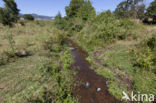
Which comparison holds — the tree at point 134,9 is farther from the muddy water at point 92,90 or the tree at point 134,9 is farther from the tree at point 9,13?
the tree at point 9,13

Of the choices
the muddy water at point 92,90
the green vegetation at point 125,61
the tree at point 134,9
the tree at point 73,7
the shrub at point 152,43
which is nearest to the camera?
the muddy water at point 92,90

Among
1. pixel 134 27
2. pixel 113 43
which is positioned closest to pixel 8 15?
pixel 113 43

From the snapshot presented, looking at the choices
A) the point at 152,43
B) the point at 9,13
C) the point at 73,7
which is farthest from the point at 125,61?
the point at 9,13

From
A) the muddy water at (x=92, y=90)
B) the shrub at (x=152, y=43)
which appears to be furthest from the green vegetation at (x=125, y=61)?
the muddy water at (x=92, y=90)

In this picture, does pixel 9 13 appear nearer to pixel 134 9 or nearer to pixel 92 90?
pixel 92 90

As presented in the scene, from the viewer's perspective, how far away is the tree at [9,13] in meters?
14.3

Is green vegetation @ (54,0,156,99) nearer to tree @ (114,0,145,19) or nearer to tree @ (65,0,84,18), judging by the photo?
tree @ (114,0,145,19)

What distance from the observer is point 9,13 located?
15250mm

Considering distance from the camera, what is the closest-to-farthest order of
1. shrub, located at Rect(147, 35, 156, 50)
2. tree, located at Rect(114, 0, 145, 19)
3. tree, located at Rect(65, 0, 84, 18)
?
shrub, located at Rect(147, 35, 156, 50) → tree, located at Rect(114, 0, 145, 19) → tree, located at Rect(65, 0, 84, 18)

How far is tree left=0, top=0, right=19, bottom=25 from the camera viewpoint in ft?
46.9

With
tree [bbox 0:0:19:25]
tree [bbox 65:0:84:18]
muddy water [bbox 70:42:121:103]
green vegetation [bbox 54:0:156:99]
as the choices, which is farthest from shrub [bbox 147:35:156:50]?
tree [bbox 0:0:19:25]

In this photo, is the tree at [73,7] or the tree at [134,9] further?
the tree at [73,7]

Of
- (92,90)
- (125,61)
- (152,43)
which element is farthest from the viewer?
(125,61)

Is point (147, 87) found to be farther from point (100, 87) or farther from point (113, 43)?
point (113, 43)
